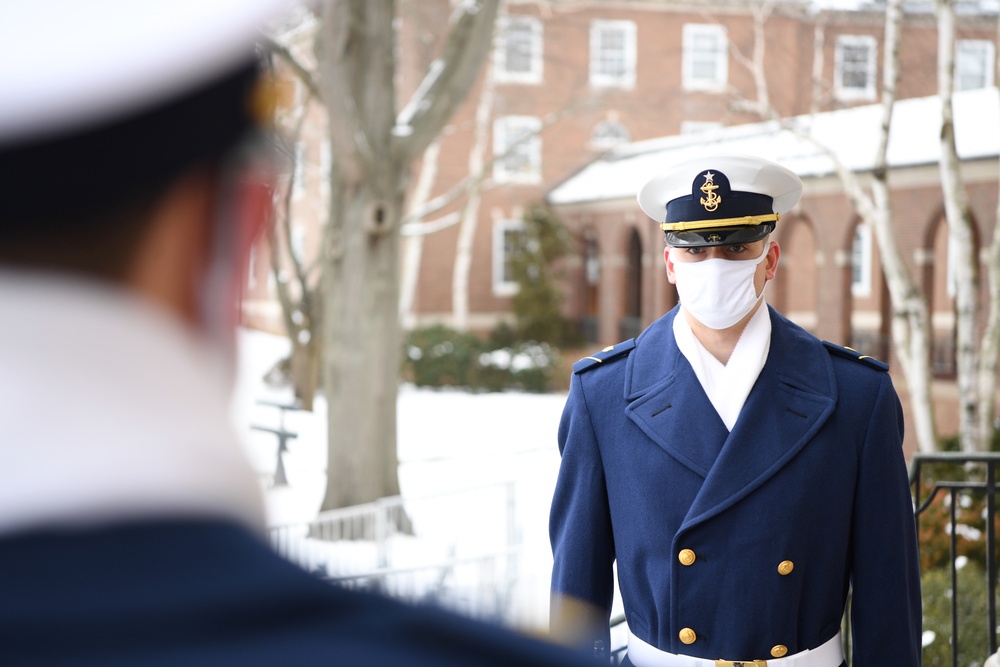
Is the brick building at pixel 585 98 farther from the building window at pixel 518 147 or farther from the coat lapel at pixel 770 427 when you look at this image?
the coat lapel at pixel 770 427

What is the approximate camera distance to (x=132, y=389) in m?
0.60

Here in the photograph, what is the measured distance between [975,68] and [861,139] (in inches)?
300

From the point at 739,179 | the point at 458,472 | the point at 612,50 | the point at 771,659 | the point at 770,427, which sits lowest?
the point at 458,472

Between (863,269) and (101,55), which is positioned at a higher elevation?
(101,55)

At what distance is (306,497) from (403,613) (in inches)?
561

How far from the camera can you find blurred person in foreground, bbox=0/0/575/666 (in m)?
0.56

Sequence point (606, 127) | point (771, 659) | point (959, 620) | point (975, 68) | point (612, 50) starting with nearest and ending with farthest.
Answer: point (771, 659) → point (959, 620) → point (975, 68) → point (612, 50) → point (606, 127)

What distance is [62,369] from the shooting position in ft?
1.94

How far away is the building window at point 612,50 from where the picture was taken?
32.3 meters

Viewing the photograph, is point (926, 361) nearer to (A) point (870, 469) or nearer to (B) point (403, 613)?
(A) point (870, 469)

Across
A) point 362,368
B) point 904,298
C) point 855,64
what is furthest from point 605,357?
point 855,64

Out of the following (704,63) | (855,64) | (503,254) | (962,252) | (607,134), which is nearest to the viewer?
(962,252)

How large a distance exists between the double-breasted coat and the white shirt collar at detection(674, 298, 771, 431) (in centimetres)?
3

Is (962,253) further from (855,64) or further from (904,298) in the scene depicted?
(855,64)
